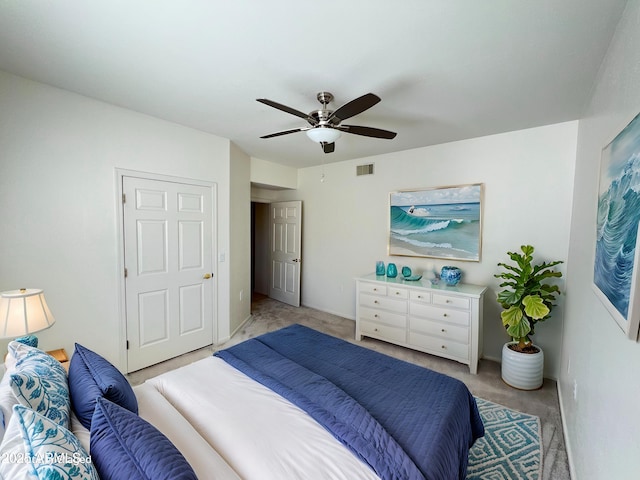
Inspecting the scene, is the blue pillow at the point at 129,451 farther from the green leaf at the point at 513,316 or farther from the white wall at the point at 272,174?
the white wall at the point at 272,174

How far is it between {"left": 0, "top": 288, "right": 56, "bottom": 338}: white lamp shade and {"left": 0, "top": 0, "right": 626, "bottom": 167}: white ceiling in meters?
1.49

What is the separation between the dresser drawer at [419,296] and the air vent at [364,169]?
184cm

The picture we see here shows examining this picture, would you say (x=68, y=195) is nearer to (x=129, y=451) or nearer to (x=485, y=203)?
(x=129, y=451)

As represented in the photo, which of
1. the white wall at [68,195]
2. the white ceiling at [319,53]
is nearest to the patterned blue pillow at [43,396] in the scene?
the white wall at [68,195]

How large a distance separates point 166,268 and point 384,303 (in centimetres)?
256

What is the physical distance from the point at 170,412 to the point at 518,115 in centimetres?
344

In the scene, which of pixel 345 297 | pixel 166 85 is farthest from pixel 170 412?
pixel 345 297

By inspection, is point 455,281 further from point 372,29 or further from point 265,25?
point 265,25

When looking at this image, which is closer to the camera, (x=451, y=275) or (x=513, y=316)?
(x=513, y=316)

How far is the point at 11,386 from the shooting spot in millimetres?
935

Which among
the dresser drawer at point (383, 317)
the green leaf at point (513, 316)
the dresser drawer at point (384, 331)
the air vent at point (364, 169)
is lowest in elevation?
the dresser drawer at point (384, 331)

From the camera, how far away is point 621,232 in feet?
3.42

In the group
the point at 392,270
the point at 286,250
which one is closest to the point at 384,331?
the point at 392,270

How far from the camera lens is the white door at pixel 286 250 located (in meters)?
4.94
